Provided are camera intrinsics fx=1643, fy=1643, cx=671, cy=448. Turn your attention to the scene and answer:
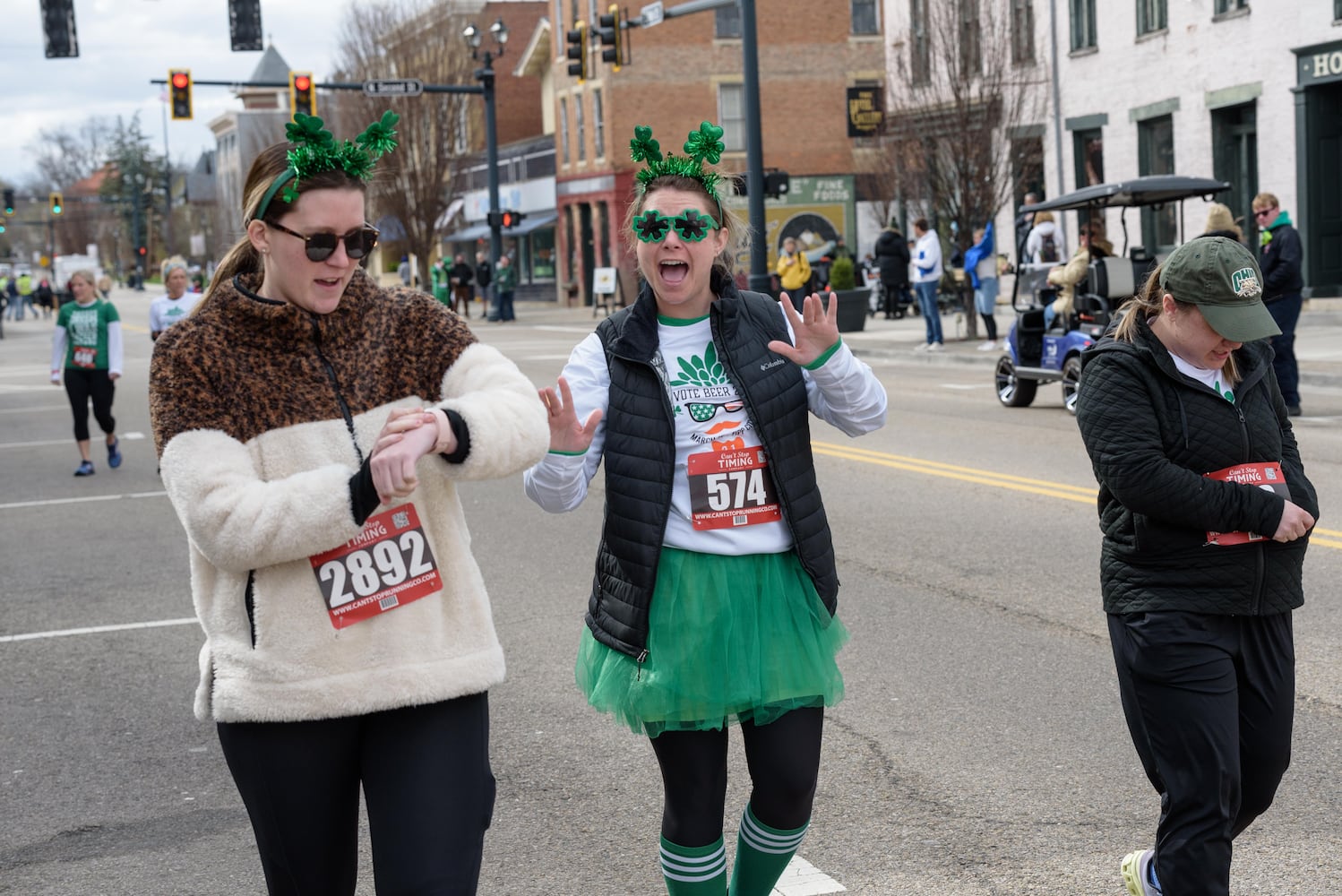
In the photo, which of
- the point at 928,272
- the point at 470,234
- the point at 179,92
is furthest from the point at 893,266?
the point at 470,234

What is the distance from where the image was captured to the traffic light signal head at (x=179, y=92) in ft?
104

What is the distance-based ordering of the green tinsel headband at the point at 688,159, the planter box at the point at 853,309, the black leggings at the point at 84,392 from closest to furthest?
1. the green tinsel headband at the point at 688,159
2. the black leggings at the point at 84,392
3. the planter box at the point at 853,309

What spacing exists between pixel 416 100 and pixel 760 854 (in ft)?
166

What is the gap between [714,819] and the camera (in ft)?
12.0

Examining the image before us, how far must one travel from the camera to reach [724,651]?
141 inches

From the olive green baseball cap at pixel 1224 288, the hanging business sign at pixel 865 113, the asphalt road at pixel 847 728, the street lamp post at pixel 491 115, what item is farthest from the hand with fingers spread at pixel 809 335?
the street lamp post at pixel 491 115

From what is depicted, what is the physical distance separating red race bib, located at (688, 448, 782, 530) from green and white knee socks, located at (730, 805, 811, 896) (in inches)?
26.0

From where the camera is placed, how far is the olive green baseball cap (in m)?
3.60

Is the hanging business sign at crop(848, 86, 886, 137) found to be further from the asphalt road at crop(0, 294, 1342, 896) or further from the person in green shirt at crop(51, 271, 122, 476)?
the asphalt road at crop(0, 294, 1342, 896)

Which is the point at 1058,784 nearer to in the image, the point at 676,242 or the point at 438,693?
the point at 676,242

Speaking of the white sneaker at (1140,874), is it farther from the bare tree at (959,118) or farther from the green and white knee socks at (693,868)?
the bare tree at (959,118)

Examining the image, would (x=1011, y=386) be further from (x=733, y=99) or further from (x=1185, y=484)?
(x=733, y=99)

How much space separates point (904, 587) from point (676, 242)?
15.8ft

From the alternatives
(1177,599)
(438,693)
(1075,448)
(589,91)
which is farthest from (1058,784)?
(589,91)
